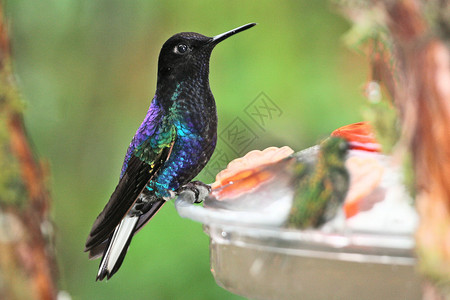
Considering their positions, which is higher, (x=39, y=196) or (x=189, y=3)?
(x=189, y=3)

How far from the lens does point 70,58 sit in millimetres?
2281

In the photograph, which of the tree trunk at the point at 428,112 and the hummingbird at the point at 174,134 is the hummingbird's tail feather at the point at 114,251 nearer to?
the hummingbird at the point at 174,134

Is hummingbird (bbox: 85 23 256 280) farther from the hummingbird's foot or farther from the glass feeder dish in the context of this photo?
the glass feeder dish

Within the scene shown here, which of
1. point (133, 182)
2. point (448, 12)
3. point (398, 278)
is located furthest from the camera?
point (133, 182)

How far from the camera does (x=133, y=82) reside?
7.57 feet

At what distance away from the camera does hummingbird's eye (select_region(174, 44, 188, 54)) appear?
1.40 meters

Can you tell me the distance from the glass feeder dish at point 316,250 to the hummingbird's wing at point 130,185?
370 mm

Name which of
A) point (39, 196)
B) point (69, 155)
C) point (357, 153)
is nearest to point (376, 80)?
point (357, 153)

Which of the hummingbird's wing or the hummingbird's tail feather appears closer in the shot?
the hummingbird's wing

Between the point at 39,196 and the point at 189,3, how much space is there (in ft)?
4.59

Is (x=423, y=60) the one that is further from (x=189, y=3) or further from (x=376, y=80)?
(x=189, y=3)

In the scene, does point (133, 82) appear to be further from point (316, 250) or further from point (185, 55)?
point (316, 250)

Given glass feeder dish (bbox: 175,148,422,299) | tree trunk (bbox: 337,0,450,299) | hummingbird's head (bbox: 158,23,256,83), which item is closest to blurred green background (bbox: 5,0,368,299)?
hummingbird's head (bbox: 158,23,256,83)

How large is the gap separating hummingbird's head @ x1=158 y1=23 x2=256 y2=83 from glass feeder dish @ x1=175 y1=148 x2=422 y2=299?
58 centimetres
